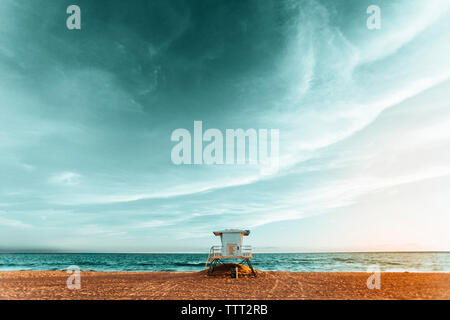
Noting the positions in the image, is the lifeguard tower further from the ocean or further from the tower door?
the ocean

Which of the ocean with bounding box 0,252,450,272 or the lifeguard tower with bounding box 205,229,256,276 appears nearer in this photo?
the lifeguard tower with bounding box 205,229,256,276

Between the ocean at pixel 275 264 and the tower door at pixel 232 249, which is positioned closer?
the tower door at pixel 232 249

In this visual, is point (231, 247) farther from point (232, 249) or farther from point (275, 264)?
point (275, 264)

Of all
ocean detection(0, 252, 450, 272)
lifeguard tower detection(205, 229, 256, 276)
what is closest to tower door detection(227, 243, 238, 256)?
lifeguard tower detection(205, 229, 256, 276)

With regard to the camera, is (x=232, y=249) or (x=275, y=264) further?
(x=275, y=264)

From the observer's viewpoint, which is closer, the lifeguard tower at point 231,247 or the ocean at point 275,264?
the lifeguard tower at point 231,247

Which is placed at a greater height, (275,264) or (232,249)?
(232,249)

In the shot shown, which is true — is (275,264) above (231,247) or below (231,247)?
below

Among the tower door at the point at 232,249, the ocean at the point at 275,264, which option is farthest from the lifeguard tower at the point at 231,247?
the ocean at the point at 275,264

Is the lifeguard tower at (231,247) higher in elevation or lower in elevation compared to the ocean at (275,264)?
higher

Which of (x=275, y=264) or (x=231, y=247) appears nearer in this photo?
(x=231, y=247)

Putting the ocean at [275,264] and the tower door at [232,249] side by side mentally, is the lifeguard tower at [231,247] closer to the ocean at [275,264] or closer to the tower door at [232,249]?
the tower door at [232,249]

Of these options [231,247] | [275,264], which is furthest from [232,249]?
[275,264]
